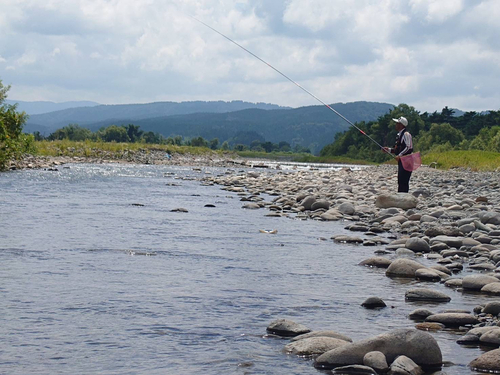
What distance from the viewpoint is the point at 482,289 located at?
6516 mm

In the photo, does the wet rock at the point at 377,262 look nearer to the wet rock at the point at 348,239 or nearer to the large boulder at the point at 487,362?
the wet rock at the point at 348,239

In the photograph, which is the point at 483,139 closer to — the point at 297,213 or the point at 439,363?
the point at 297,213

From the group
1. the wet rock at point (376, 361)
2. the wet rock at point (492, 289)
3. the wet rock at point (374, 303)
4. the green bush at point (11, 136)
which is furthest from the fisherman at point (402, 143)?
the green bush at point (11, 136)

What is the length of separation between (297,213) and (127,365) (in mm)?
10360

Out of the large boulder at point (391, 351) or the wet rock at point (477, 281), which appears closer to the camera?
the large boulder at point (391, 351)

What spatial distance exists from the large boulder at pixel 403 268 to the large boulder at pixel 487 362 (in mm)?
3005

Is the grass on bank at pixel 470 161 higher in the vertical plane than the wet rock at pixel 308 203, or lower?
higher

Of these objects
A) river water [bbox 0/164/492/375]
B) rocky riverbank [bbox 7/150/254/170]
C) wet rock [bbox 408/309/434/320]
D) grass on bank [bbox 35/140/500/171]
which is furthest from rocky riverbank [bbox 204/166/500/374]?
rocky riverbank [bbox 7/150/254/170]

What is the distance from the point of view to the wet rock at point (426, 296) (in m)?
6.23

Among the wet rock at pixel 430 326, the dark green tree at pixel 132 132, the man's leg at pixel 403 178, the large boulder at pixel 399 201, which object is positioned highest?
the dark green tree at pixel 132 132

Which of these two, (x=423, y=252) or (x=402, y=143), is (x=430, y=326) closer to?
(x=423, y=252)

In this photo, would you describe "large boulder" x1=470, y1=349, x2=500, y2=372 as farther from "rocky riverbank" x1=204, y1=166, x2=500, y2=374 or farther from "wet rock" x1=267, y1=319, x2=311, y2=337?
"wet rock" x1=267, y1=319, x2=311, y2=337

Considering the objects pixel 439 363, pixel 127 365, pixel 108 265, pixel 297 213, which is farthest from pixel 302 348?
pixel 297 213

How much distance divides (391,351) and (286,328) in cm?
100
